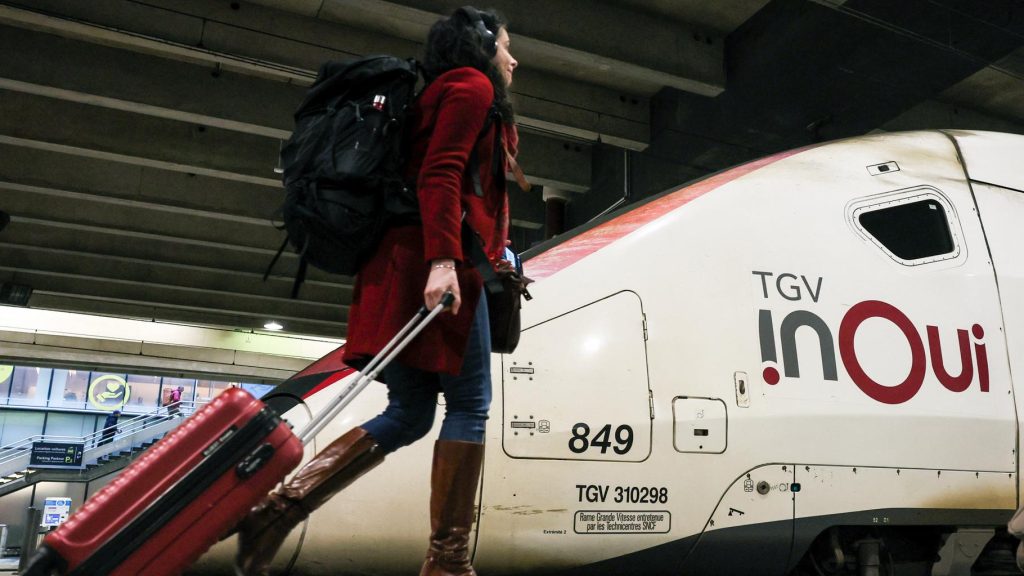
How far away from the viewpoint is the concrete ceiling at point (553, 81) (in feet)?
23.7

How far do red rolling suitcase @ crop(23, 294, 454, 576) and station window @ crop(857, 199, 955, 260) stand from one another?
9.47 ft

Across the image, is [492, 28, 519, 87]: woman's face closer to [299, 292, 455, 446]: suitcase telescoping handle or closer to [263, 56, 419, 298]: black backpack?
[263, 56, 419, 298]: black backpack

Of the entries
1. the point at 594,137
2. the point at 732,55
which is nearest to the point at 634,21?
the point at 732,55

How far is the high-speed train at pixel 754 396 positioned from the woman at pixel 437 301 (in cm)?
64

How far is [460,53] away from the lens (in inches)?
91.4

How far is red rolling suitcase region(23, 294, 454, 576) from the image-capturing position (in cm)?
173

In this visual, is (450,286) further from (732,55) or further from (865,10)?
(732,55)

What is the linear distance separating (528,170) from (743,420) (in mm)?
7205

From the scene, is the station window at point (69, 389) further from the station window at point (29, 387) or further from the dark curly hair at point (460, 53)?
the dark curly hair at point (460, 53)

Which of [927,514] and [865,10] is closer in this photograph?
[927,514]

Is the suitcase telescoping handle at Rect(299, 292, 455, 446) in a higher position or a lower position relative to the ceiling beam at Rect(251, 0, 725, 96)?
lower

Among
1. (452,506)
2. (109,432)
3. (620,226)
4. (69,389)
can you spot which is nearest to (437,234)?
(452,506)

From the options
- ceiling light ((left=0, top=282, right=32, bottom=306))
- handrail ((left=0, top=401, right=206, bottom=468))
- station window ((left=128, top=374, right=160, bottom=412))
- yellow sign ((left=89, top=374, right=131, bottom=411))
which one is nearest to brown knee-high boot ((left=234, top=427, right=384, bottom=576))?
ceiling light ((left=0, top=282, right=32, bottom=306))

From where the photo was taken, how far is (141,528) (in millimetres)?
1784
